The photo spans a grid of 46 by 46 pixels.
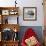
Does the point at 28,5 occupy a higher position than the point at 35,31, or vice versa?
the point at 28,5

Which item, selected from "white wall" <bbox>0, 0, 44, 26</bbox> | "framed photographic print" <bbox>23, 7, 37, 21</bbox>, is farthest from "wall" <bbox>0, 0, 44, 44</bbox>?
"framed photographic print" <bbox>23, 7, 37, 21</bbox>

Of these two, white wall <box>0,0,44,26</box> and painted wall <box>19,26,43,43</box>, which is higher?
white wall <box>0,0,44,26</box>

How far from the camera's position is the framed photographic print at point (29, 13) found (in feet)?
18.9

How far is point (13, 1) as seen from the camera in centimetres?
579

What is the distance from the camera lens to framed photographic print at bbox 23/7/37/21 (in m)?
5.75

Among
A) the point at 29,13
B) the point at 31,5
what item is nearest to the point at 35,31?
the point at 29,13

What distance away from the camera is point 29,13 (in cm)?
579

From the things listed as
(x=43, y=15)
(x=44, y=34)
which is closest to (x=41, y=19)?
(x=43, y=15)

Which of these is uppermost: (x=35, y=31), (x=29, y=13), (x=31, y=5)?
(x=31, y=5)

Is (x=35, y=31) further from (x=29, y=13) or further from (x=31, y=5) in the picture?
(x=31, y=5)

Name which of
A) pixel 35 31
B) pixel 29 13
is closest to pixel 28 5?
pixel 29 13

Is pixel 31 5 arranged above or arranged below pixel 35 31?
above

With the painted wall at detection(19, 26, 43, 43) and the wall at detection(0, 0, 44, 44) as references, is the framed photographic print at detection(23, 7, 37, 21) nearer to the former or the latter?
the wall at detection(0, 0, 44, 44)

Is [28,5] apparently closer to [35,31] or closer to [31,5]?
[31,5]
